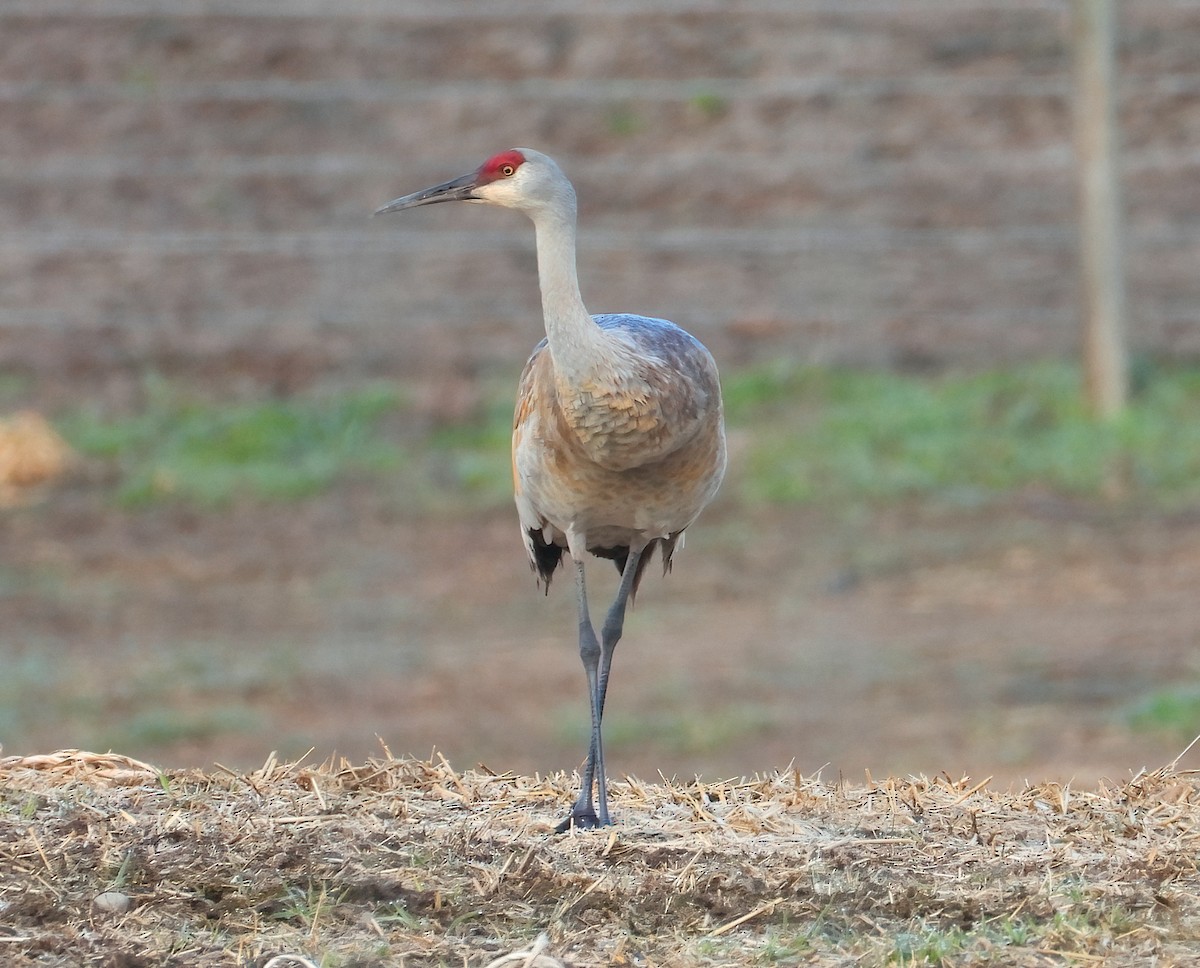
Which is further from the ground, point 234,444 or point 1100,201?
point 1100,201

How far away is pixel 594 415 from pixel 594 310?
19.7 ft

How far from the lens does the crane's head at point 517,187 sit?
13.8 ft

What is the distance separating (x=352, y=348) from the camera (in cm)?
1020

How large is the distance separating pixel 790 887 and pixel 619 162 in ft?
25.9

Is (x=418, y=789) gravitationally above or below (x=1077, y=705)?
above

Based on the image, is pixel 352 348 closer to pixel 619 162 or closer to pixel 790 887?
pixel 619 162

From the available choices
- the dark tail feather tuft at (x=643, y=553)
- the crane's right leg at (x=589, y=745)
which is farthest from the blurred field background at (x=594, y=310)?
the crane's right leg at (x=589, y=745)

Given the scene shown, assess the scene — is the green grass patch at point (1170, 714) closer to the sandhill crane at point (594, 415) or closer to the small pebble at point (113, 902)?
the sandhill crane at point (594, 415)

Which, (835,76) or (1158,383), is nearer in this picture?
(1158,383)

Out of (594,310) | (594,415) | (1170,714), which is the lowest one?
(1170,714)

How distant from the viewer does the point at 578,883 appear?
11.3ft

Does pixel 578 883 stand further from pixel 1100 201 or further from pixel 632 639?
pixel 1100 201

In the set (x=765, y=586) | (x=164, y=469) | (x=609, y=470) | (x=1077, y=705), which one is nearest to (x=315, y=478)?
(x=164, y=469)

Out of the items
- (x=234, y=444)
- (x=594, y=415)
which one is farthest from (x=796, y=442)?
(x=594, y=415)
